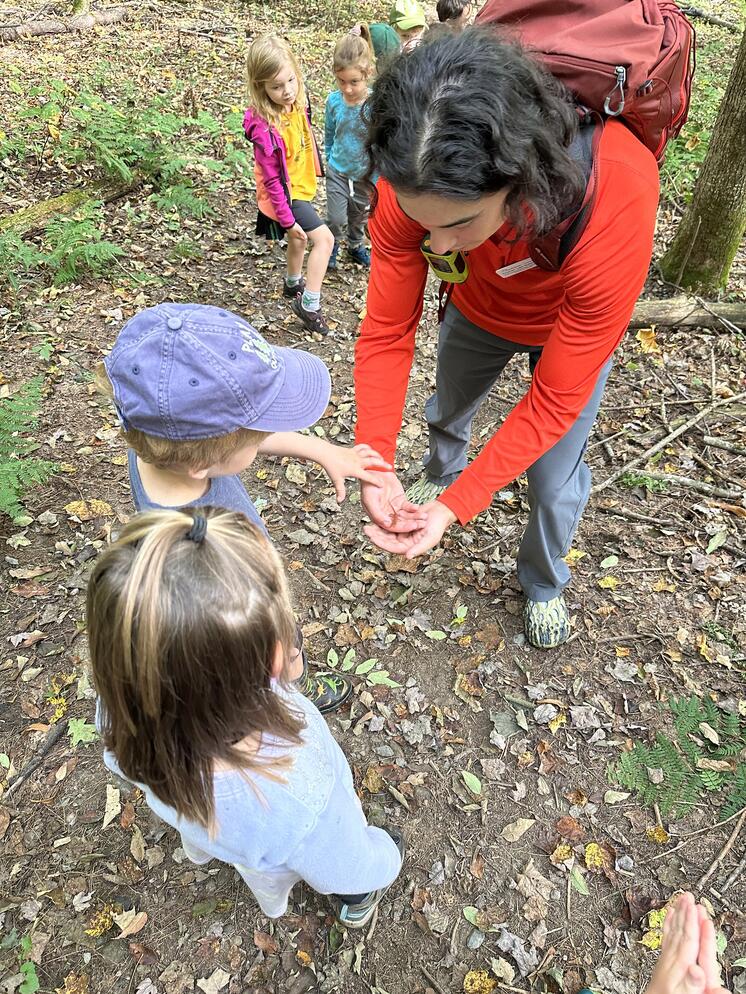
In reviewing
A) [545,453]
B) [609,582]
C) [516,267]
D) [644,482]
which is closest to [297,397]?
[516,267]

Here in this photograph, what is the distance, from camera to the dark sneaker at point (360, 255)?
662 cm

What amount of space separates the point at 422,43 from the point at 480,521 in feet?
9.21

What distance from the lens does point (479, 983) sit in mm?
2432

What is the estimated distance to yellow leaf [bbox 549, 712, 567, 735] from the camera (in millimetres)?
3129

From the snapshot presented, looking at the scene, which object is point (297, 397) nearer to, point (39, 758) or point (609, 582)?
point (39, 758)

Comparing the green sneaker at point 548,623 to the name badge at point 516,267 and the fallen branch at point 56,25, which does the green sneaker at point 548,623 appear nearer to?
the name badge at point 516,267

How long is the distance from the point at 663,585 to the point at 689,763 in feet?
3.44

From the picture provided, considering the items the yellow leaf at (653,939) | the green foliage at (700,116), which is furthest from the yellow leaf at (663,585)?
the green foliage at (700,116)

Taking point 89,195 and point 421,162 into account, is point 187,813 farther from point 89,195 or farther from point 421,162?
point 89,195

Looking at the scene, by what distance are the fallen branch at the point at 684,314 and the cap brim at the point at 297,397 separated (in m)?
3.99

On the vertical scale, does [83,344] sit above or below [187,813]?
below

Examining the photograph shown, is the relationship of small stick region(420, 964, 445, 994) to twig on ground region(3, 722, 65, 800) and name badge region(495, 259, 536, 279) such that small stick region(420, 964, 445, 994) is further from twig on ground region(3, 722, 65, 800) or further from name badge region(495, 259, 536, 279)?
name badge region(495, 259, 536, 279)

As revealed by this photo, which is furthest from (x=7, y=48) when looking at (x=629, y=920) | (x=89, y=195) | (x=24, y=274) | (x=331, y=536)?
(x=629, y=920)

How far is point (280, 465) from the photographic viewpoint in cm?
461
